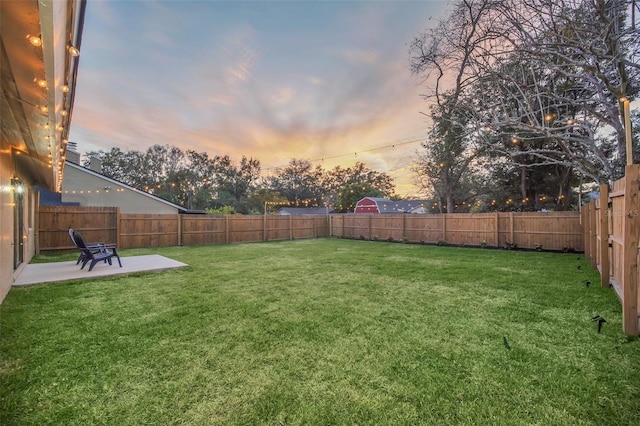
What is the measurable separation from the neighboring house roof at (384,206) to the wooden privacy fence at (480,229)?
13470 millimetres

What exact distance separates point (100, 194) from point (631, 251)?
1767 cm

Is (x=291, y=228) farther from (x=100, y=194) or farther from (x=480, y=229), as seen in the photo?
(x=100, y=194)

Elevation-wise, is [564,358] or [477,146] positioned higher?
[477,146]

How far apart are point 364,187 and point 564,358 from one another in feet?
101

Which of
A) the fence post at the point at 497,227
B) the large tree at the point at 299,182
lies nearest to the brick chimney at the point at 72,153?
Result: the fence post at the point at 497,227

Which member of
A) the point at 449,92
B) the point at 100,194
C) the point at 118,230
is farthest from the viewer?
the point at 449,92

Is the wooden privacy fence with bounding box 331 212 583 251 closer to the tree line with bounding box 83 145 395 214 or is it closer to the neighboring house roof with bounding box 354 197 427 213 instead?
the tree line with bounding box 83 145 395 214

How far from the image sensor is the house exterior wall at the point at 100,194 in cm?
1270

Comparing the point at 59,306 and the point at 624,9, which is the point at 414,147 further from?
the point at 59,306

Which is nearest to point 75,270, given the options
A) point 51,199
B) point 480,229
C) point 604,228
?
point 604,228

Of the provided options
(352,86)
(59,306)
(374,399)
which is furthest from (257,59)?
(374,399)

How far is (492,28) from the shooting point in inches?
247

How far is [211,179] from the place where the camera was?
1181 inches

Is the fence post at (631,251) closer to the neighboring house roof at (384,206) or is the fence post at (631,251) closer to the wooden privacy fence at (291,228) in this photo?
the wooden privacy fence at (291,228)
